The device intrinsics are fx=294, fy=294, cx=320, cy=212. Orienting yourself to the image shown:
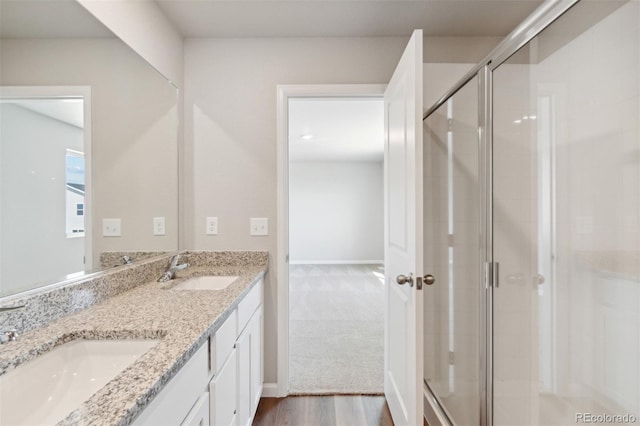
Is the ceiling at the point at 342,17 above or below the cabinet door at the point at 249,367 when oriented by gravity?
above

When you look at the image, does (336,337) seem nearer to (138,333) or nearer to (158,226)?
(158,226)

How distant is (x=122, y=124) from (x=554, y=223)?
7.24 ft

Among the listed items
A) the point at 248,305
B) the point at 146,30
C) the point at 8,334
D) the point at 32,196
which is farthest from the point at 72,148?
the point at 248,305

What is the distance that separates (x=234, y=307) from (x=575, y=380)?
165 cm

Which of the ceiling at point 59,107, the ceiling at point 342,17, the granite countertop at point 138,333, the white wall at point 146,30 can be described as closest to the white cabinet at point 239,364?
the granite countertop at point 138,333

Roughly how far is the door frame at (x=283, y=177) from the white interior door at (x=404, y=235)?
0.26 meters

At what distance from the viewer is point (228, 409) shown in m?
1.24

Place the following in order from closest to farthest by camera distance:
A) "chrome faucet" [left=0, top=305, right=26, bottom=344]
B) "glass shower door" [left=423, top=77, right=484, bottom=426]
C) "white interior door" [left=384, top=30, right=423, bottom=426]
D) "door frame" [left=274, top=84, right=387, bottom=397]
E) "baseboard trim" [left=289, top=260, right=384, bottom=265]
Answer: "chrome faucet" [left=0, top=305, right=26, bottom=344] < "white interior door" [left=384, top=30, right=423, bottom=426] < "glass shower door" [left=423, top=77, right=484, bottom=426] < "door frame" [left=274, top=84, right=387, bottom=397] < "baseboard trim" [left=289, top=260, right=384, bottom=265]

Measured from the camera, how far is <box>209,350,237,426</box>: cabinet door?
1.08 metres

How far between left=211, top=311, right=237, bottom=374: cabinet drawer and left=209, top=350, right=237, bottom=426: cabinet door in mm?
36

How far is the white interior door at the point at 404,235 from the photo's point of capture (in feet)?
4.26

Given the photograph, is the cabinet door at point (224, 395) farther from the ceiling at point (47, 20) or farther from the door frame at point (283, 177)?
the ceiling at point (47, 20)

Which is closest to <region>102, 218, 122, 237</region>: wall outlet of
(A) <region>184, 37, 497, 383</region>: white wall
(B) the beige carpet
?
(A) <region>184, 37, 497, 383</region>: white wall

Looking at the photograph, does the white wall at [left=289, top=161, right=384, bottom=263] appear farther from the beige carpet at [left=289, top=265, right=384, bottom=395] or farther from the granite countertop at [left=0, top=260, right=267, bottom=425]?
the granite countertop at [left=0, top=260, right=267, bottom=425]
